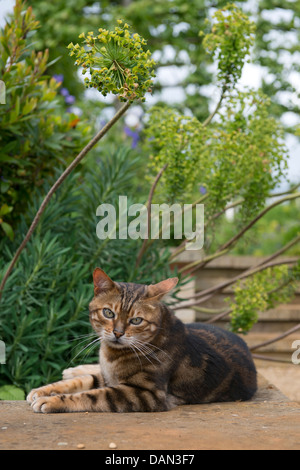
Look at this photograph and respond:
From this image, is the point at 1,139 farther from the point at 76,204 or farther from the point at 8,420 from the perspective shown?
the point at 8,420

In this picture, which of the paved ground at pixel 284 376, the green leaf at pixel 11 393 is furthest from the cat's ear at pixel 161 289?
the paved ground at pixel 284 376

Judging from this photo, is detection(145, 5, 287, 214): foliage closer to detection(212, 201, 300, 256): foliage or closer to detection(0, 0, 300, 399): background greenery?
detection(0, 0, 300, 399): background greenery

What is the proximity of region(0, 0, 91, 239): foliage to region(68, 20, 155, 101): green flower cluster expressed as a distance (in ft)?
4.47

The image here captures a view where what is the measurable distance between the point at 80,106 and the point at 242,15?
18.9 ft

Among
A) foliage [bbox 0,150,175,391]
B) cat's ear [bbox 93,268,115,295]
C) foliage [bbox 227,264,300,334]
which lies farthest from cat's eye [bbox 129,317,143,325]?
foliage [bbox 227,264,300,334]

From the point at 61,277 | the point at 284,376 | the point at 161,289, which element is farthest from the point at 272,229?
the point at 161,289

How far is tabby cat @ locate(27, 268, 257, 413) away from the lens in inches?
115

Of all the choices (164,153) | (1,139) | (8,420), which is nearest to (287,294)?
(164,153)

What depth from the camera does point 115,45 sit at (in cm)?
271

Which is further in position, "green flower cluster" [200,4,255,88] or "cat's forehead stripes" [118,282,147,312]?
"green flower cluster" [200,4,255,88]

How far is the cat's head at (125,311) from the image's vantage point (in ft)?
9.73

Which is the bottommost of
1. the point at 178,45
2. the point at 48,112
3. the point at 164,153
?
the point at 164,153

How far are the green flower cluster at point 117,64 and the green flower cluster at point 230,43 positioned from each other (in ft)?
5.17

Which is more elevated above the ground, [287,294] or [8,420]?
[287,294]
